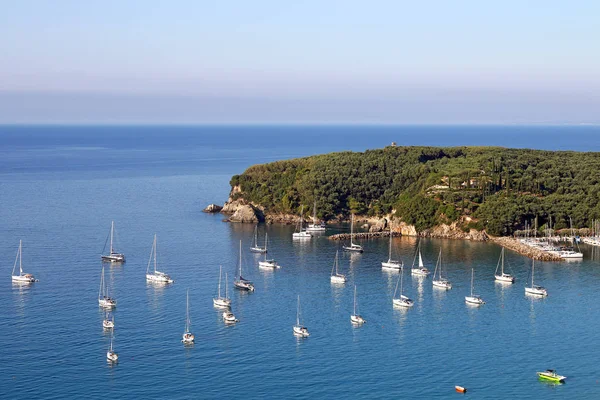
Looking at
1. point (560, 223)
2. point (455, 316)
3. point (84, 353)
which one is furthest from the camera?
point (560, 223)

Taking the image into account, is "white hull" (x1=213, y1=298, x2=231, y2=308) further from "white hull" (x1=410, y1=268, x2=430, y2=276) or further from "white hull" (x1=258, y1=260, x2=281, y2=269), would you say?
"white hull" (x1=410, y1=268, x2=430, y2=276)

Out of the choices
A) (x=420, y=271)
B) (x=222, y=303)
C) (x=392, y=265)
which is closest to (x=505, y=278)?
(x=420, y=271)

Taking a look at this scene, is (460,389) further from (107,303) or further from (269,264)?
(269,264)

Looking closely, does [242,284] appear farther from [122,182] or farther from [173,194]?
[122,182]

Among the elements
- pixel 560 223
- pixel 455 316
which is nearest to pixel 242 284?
pixel 455 316

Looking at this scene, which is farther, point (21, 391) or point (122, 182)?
point (122, 182)

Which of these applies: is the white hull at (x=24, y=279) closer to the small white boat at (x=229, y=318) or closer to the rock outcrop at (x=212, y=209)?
the small white boat at (x=229, y=318)

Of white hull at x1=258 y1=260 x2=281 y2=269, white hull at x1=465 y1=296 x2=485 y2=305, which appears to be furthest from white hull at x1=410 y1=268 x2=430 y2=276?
white hull at x1=258 y1=260 x2=281 y2=269
